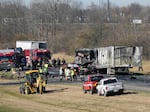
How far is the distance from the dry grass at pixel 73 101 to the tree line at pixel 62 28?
51.4 metres

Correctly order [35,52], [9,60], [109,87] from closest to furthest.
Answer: [109,87] < [9,60] < [35,52]

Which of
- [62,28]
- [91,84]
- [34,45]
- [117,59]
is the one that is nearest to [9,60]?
[34,45]

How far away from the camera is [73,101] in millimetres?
36969

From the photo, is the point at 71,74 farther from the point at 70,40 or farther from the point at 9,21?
the point at 9,21

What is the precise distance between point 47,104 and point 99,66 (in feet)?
94.4

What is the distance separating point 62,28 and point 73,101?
4749 inches

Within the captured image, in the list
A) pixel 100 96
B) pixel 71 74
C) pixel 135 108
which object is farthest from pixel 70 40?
pixel 135 108

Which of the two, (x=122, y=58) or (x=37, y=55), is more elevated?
(x=122, y=58)

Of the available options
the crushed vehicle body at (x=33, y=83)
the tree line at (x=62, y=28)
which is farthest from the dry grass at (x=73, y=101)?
the tree line at (x=62, y=28)

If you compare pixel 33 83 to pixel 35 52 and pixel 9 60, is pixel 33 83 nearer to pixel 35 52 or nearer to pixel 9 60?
pixel 9 60

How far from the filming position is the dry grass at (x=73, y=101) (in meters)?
31.6

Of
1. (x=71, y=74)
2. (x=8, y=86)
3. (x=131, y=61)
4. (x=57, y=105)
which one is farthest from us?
(x=131, y=61)

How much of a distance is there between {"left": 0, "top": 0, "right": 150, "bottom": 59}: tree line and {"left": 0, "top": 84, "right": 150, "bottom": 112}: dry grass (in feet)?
169

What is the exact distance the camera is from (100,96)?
39469mm
